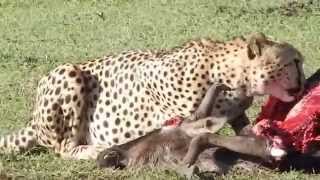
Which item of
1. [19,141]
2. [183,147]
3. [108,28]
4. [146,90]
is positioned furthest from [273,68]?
[108,28]

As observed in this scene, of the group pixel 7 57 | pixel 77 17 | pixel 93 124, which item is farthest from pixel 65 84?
pixel 77 17

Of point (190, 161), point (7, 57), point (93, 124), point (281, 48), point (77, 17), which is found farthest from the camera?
point (77, 17)

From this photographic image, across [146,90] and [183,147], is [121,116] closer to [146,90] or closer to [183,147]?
[146,90]

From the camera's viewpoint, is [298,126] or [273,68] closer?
[298,126]

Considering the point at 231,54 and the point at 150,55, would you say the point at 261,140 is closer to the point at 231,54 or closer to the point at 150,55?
the point at 231,54

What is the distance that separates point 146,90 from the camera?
6441mm

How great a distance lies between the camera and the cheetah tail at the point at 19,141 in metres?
6.48

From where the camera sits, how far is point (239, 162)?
562 centimetres

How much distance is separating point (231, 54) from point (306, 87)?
544mm

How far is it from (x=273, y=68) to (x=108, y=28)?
627cm

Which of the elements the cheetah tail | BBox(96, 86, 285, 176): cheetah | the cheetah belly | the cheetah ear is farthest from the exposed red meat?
the cheetah tail

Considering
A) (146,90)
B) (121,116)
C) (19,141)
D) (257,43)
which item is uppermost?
(257,43)

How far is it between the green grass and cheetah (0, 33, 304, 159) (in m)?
0.66

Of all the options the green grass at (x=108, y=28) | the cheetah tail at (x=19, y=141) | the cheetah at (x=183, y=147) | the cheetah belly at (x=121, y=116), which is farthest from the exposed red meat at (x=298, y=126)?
the cheetah tail at (x=19, y=141)
